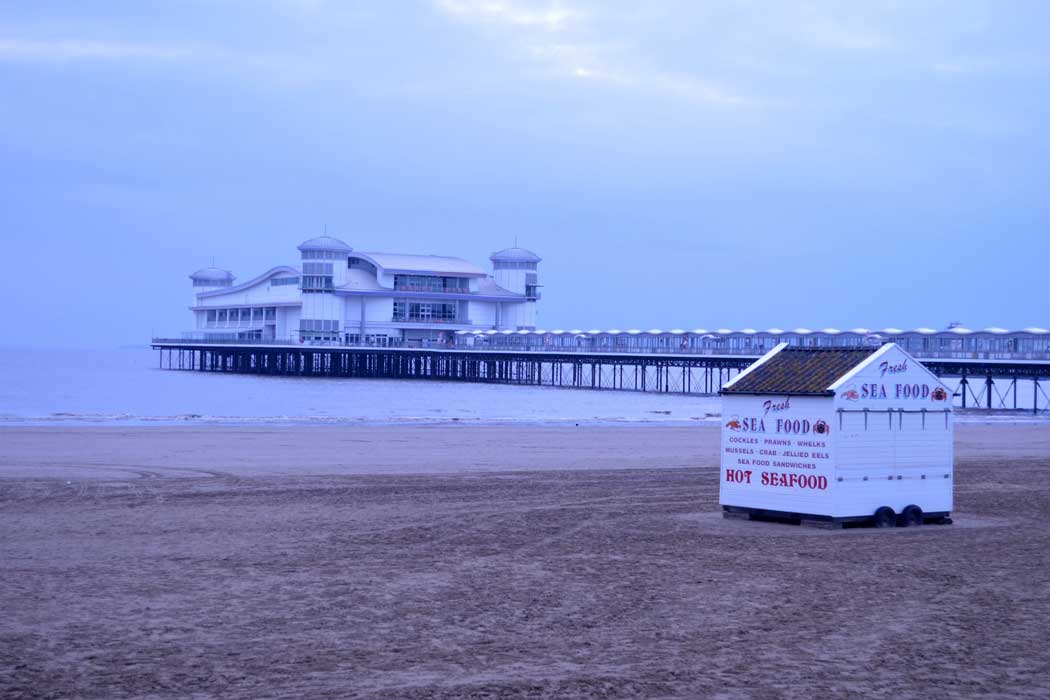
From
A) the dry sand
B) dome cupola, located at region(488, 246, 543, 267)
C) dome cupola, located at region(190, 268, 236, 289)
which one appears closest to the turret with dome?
dome cupola, located at region(488, 246, 543, 267)

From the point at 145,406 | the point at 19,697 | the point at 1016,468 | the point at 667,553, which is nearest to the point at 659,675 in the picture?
the point at 19,697

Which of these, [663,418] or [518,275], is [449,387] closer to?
[518,275]

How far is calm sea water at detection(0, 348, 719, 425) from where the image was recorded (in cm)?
3894

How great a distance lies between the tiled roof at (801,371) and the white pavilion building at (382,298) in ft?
259

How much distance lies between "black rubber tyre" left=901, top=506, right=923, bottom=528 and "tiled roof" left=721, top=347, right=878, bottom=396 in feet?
5.32

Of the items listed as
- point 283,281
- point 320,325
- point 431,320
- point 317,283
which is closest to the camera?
point 320,325

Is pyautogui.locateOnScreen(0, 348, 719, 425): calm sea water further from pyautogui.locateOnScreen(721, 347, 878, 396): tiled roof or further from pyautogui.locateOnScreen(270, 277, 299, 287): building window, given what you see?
pyautogui.locateOnScreen(721, 347, 878, 396): tiled roof

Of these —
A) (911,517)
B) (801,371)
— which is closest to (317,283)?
(801,371)

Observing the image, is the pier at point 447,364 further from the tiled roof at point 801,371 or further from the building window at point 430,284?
the tiled roof at point 801,371

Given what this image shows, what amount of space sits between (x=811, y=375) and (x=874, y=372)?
623 millimetres

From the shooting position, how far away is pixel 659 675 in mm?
6305

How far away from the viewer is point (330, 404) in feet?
178

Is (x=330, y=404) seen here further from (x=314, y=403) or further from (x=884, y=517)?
(x=884, y=517)

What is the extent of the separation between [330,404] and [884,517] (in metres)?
43.6
